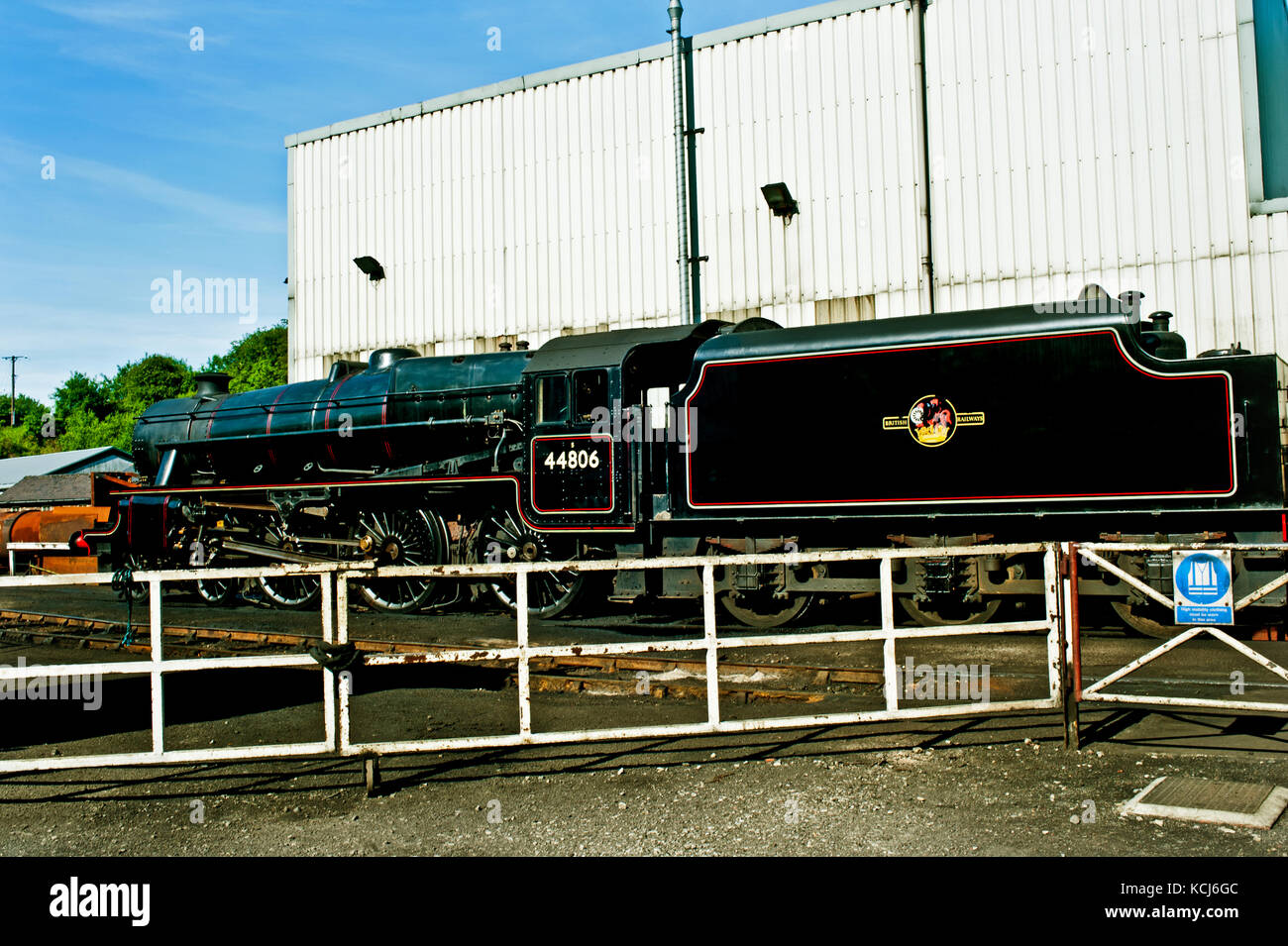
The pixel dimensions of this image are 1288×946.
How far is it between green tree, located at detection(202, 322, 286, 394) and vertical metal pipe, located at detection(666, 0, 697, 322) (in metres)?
49.5

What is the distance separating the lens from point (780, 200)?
15.8 meters

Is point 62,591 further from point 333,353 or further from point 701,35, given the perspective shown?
point 701,35

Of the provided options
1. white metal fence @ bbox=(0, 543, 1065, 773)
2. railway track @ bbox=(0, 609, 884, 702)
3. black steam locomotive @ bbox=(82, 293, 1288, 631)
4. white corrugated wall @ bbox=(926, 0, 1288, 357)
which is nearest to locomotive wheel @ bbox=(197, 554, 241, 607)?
black steam locomotive @ bbox=(82, 293, 1288, 631)

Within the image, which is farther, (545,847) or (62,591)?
(62,591)

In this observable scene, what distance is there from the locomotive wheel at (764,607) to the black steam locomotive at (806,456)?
2 cm

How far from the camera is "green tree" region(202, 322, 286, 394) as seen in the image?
63906 mm

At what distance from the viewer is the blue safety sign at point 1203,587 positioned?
545cm

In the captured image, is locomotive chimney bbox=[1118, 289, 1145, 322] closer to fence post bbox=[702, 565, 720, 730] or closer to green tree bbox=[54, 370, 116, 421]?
fence post bbox=[702, 565, 720, 730]

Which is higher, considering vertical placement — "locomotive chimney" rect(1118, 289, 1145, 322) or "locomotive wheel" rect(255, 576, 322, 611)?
"locomotive chimney" rect(1118, 289, 1145, 322)

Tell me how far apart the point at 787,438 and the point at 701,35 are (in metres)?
9.37

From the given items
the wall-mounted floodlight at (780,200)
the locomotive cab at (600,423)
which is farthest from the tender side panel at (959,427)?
the wall-mounted floodlight at (780,200)

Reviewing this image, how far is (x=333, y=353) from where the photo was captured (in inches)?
800
